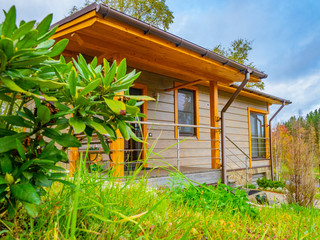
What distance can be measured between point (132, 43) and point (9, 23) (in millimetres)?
3094

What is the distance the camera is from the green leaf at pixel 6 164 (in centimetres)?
79

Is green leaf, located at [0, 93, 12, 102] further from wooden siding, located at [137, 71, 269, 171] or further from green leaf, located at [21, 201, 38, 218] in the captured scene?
wooden siding, located at [137, 71, 269, 171]

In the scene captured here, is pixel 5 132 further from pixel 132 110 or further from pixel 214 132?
pixel 214 132

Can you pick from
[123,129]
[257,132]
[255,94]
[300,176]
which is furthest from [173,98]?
[123,129]

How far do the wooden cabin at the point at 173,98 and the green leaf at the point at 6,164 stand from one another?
1.50 feet

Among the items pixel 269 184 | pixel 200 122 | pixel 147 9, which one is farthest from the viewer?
pixel 147 9

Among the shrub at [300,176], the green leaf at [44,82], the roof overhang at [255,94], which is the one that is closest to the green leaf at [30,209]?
the green leaf at [44,82]

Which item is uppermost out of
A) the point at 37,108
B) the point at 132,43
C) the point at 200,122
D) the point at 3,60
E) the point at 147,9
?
the point at 147,9

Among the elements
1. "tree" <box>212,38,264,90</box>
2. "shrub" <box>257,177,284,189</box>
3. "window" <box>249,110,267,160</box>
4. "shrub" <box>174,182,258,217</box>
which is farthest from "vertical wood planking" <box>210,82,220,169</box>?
"tree" <box>212,38,264,90</box>

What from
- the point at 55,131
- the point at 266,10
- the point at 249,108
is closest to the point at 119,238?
the point at 55,131

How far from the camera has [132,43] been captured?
A: 3.72m

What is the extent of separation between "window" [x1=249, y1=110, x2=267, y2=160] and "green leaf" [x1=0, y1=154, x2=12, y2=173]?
9442 millimetres

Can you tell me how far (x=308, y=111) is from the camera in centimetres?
4128

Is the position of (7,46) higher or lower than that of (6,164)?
higher
